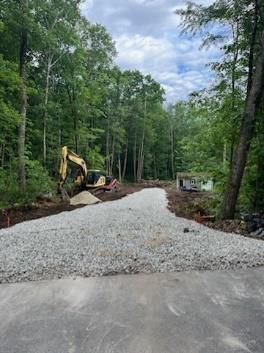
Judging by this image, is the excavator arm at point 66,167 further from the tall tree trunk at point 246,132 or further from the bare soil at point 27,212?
the tall tree trunk at point 246,132

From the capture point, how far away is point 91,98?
1977 centimetres

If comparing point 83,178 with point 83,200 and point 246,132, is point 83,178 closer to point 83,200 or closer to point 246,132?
point 83,200

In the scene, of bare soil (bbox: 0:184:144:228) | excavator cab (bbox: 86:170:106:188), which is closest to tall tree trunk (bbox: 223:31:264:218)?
bare soil (bbox: 0:184:144:228)

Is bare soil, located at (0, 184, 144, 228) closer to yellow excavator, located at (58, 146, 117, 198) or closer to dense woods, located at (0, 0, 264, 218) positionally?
dense woods, located at (0, 0, 264, 218)

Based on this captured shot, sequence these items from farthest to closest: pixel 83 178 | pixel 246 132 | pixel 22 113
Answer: pixel 83 178 < pixel 22 113 < pixel 246 132

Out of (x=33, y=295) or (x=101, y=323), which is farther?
(x=33, y=295)

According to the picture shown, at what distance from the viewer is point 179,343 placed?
6.57 feet

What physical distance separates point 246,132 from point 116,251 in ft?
13.5

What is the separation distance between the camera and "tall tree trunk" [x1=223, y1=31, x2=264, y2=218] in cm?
627

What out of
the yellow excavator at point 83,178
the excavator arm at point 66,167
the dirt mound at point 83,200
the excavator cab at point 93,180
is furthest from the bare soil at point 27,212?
the excavator cab at point 93,180

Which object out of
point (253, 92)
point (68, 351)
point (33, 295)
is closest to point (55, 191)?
point (253, 92)

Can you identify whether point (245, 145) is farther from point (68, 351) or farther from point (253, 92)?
point (68, 351)

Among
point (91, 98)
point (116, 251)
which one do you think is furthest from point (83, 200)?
point (91, 98)

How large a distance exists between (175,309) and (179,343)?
508 mm
